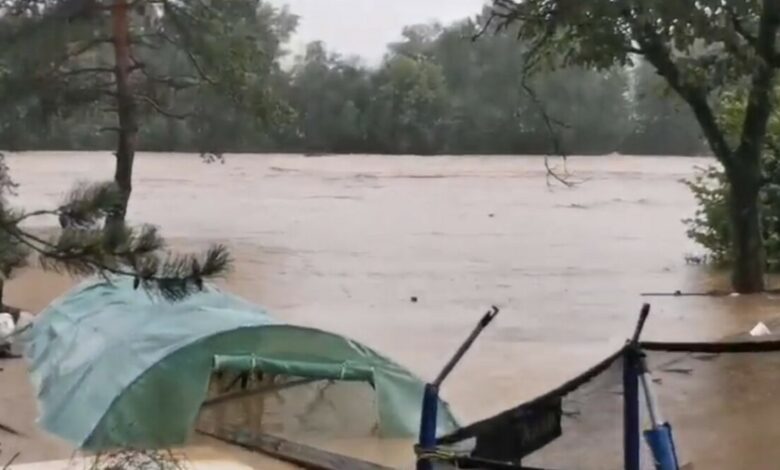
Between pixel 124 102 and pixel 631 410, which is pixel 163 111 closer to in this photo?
pixel 124 102

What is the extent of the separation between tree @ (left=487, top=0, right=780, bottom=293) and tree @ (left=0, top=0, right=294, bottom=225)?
0.54 meters

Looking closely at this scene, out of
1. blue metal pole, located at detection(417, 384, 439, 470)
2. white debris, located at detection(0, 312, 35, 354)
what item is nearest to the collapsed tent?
white debris, located at detection(0, 312, 35, 354)

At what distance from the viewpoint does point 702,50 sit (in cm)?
426

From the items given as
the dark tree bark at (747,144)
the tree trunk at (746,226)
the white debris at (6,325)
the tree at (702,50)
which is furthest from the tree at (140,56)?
the tree trunk at (746,226)

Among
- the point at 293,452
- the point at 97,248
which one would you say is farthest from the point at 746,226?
the point at 97,248

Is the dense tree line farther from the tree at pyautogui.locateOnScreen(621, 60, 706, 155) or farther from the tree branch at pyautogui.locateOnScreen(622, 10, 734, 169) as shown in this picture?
the tree branch at pyautogui.locateOnScreen(622, 10, 734, 169)

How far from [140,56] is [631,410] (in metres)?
1.59

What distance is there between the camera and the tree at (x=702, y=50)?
229 centimetres

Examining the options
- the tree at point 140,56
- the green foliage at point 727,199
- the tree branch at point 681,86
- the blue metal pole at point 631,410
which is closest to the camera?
the blue metal pole at point 631,410

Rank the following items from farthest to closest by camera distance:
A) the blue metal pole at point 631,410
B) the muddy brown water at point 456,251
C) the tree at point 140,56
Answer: the muddy brown water at point 456,251 → the tree at point 140,56 → the blue metal pole at point 631,410

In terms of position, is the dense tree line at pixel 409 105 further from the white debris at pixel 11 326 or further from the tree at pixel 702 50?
the white debris at pixel 11 326

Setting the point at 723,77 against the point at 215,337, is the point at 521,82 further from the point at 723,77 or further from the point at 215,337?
the point at 723,77

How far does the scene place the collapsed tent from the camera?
2848 millimetres

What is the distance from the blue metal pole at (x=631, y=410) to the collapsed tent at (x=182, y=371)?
1266 millimetres
